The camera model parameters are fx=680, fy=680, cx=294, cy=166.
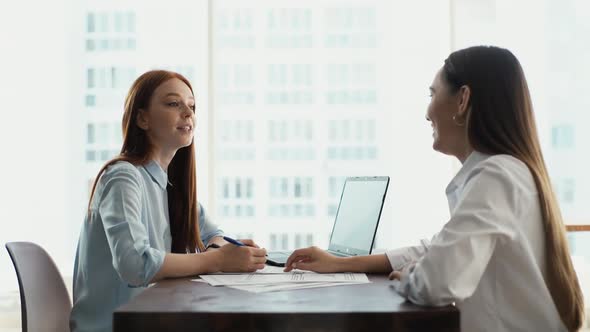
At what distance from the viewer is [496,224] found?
125cm

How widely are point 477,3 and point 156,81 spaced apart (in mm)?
2338

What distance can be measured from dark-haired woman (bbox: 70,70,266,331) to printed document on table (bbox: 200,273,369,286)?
0.18 feet

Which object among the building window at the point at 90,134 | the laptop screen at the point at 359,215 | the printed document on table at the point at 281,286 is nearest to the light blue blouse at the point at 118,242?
the printed document on table at the point at 281,286

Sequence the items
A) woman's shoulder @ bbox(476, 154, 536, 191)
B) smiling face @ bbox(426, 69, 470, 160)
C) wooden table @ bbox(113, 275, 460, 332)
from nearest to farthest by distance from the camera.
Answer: wooden table @ bbox(113, 275, 460, 332) < woman's shoulder @ bbox(476, 154, 536, 191) < smiling face @ bbox(426, 69, 470, 160)

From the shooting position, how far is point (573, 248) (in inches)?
151

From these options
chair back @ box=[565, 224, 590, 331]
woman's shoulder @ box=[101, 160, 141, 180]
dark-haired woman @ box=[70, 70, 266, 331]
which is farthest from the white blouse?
chair back @ box=[565, 224, 590, 331]

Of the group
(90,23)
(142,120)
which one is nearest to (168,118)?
(142,120)

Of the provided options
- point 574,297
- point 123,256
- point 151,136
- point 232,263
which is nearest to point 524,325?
point 574,297

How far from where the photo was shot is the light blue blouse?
1599 millimetres

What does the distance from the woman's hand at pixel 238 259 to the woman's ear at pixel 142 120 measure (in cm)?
57

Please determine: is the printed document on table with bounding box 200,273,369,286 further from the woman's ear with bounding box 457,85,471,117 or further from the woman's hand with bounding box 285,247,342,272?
the woman's ear with bounding box 457,85,471,117

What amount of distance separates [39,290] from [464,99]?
1.21 metres

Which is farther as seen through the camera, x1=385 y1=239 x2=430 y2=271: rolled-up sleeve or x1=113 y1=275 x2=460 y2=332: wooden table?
x1=385 y1=239 x2=430 y2=271: rolled-up sleeve

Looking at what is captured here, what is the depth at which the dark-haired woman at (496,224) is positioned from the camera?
121 cm
